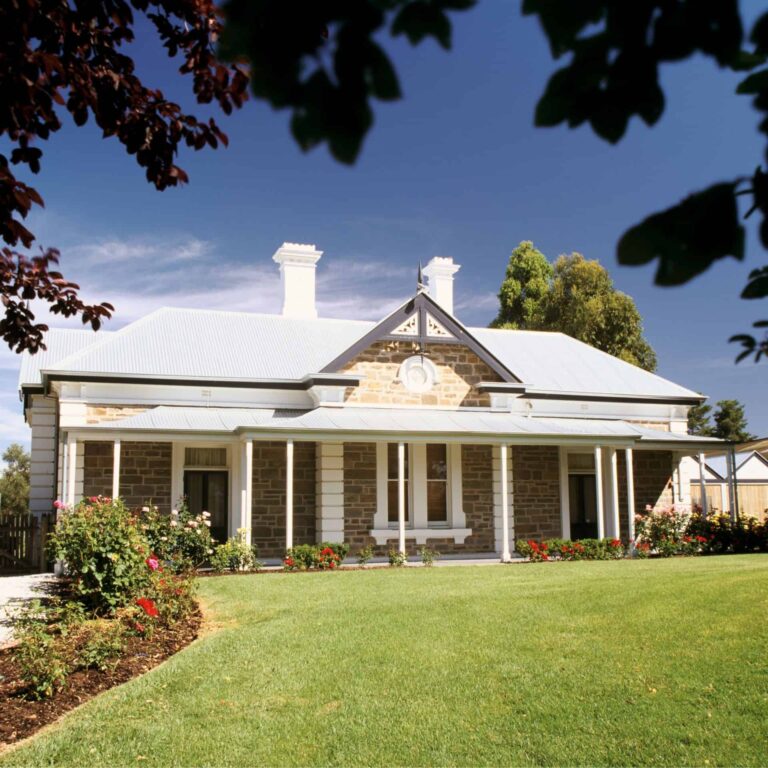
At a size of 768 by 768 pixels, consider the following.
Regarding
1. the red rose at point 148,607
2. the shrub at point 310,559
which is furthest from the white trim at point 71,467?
the red rose at point 148,607

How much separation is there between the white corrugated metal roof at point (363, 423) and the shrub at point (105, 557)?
553cm

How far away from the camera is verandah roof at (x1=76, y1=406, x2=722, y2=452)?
667 inches

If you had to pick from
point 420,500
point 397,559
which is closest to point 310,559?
point 397,559

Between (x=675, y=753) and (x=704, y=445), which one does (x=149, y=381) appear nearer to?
(x=704, y=445)

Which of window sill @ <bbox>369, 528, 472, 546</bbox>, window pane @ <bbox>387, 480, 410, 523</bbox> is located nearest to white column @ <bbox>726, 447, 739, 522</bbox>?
window sill @ <bbox>369, 528, 472, 546</bbox>

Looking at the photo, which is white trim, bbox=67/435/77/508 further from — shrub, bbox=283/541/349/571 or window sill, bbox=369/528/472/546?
window sill, bbox=369/528/472/546

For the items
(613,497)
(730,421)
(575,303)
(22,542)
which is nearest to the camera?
(22,542)

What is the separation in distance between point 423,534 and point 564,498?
386 centimetres

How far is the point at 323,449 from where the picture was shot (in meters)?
18.3

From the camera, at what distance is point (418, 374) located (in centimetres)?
1947

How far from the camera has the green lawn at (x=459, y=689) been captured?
581 cm

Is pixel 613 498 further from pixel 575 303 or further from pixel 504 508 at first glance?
pixel 575 303

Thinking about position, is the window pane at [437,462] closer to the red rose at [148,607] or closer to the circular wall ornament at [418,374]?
the circular wall ornament at [418,374]

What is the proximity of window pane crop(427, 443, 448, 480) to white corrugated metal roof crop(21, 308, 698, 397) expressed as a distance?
314 centimetres
